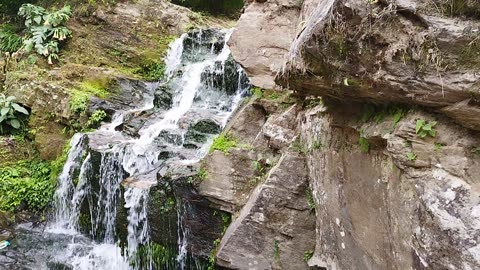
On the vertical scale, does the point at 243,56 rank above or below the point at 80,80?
above

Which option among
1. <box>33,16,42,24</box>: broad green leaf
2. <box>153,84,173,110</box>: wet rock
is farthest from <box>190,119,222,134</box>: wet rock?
<box>33,16,42,24</box>: broad green leaf

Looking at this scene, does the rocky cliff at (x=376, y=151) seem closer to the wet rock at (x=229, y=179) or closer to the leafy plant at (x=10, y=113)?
the wet rock at (x=229, y=179)

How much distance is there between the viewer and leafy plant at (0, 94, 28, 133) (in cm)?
970

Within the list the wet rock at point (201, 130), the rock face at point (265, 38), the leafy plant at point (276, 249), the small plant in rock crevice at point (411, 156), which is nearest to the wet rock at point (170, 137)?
the wet rock at point (201, 130)

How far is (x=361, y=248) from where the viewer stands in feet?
13.6

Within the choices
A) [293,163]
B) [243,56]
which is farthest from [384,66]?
[243,56]

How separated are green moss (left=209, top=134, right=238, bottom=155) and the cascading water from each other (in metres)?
0.60

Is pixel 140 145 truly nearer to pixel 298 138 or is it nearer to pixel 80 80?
pixel 298 138

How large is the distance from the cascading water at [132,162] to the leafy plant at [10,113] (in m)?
1.91

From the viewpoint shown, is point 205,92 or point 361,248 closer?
point 361,248

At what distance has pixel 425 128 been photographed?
10.0 ft

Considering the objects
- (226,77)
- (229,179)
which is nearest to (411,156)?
(229,179)

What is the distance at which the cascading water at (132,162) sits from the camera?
6812 millimetres

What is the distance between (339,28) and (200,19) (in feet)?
34.9
